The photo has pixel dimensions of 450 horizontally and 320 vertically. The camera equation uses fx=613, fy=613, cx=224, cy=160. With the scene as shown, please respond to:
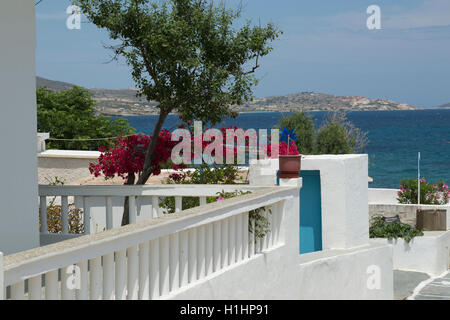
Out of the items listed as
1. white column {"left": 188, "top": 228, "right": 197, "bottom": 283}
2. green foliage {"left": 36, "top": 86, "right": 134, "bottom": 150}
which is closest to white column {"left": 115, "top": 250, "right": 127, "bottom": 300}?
white column {"left": 188, "top": 228, "right": 197, "bottom": 283}

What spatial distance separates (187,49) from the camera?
26.3 feet

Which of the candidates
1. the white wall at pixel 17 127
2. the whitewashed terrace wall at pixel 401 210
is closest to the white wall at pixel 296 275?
the white wall at pixel 17 127

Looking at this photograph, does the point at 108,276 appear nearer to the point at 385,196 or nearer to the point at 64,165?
the point at 64,165

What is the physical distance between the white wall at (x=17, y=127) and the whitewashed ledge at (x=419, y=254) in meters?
11.5

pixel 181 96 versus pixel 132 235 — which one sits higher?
pixel 181 96

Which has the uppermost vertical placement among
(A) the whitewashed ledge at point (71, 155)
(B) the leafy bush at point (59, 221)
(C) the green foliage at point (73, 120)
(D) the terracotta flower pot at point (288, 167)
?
(C) the green foliage at point (73, 120)

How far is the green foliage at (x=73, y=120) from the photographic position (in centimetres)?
3501

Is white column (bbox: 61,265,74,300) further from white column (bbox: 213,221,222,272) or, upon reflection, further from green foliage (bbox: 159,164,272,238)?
green foliage (bbox: 159,164,272,238)

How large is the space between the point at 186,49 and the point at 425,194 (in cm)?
1425

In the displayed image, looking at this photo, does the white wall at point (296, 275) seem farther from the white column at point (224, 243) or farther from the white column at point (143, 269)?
the white column at point (143, 269)
